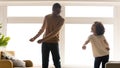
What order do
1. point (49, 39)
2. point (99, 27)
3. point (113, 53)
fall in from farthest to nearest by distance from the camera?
point (113, 53) → point (99, 27) → point (49, 39)

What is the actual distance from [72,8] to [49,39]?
3.30 metres

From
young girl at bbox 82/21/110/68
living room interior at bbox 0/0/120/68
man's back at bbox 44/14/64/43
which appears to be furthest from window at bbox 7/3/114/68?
man's back at bbox 44/14/64/43

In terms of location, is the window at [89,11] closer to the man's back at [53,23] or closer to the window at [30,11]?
the window at [30,11]

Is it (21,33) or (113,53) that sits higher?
(21,33)

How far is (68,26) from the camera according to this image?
7.29 metres

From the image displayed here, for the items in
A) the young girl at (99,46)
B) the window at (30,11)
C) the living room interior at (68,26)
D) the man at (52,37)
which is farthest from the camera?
the window at (30,11)

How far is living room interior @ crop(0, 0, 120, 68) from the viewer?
7.17 meters

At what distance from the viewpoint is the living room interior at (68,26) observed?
7.17 metres

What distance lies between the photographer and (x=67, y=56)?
288 inches

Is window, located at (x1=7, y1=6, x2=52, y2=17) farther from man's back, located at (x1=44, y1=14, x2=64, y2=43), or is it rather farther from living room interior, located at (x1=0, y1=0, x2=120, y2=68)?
man's back, located at (x1=44, y1=14, x2=64, y2=43)

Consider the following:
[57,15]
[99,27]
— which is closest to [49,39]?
[57,15]

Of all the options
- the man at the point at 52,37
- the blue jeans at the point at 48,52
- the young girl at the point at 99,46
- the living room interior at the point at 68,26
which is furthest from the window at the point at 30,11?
the blue jeans at the point at 48,52

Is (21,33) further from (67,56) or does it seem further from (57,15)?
(57,15)

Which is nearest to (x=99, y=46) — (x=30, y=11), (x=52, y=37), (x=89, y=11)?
(x=52, y=37)
